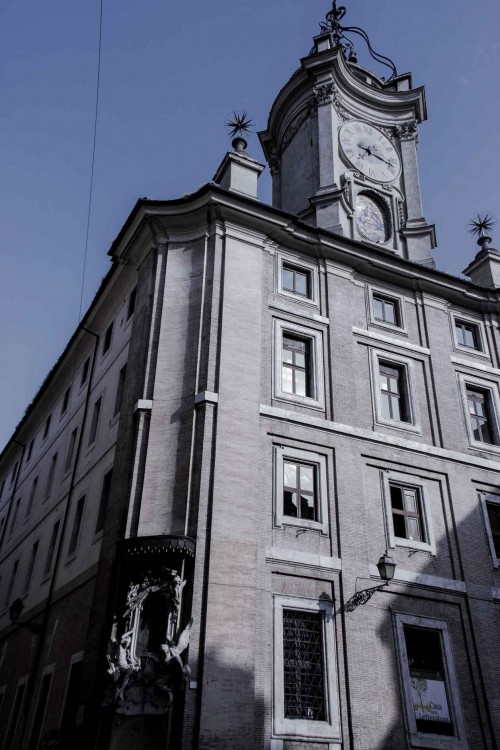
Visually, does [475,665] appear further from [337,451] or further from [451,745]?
[337,451]

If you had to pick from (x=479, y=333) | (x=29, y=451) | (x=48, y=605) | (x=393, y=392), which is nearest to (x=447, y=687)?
(x=393, y=392)

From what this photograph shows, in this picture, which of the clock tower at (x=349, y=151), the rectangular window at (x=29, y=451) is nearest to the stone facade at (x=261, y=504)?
the clock tower at (x=349, y=151)

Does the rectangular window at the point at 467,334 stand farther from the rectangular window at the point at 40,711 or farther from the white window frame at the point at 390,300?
the rectangular window at the point at 40,711

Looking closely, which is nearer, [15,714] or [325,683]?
[325,683]

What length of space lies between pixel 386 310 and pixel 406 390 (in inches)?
130

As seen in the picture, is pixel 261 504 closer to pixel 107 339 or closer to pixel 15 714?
pixel 107 339

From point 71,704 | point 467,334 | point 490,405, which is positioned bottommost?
point 71,704

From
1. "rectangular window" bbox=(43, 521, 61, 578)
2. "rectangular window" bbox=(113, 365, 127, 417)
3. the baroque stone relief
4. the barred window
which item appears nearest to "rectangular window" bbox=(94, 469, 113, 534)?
"rectangular window" bbox=(113, 365, 127, 417)

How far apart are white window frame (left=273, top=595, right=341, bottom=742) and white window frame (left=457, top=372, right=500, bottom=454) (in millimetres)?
8602

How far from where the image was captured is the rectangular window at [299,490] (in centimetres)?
1947

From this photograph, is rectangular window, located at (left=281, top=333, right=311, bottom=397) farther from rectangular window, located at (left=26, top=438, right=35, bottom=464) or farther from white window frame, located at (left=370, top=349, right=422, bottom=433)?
rectangular window, located at (left=26, top=438, right=35, bottom=464)

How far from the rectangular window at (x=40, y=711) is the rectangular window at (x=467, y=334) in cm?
1780

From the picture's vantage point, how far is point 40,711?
21406mm

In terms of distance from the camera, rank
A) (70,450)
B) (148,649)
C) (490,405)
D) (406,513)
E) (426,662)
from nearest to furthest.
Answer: (148,649) < (426,662) < (406,513) < (490,405) < (70,450)
